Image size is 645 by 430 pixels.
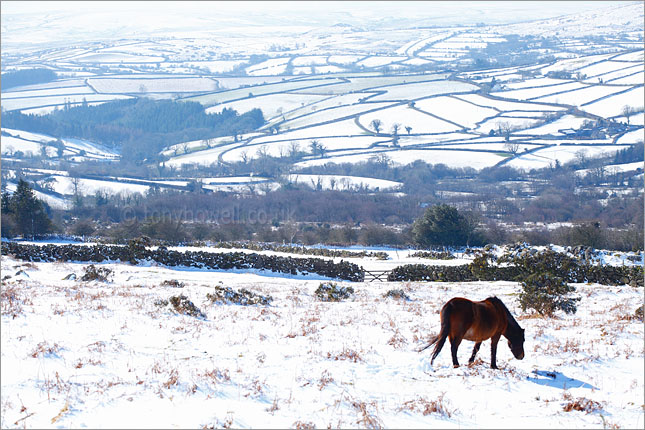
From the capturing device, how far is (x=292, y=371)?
9.92 metres

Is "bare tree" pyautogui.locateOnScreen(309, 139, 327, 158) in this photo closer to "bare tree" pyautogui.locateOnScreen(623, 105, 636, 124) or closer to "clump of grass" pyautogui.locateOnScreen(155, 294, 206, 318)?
"bare tree" pyautogui.locateOnScreen(623, 105, 636, 124)

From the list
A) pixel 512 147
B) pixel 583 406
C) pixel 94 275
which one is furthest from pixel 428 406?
pixel 512 147

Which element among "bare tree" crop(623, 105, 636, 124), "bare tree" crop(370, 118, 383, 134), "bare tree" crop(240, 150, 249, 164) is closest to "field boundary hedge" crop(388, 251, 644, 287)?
"bare tree" crop(240, 150, 249, 164)

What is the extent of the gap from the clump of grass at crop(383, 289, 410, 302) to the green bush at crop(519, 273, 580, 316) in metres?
4.56

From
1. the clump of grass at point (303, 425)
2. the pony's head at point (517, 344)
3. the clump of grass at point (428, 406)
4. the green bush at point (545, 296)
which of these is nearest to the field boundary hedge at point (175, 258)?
the green bush at point (545, 296)

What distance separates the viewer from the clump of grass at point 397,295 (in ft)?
70.1

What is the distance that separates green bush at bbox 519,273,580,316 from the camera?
1678cm

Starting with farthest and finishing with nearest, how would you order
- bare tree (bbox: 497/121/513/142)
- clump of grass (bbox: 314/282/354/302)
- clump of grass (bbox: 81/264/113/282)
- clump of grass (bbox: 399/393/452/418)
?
bare tree (bbox: 497/121/513/142), clump of grass (bbox: 81/264/113/282), clump of grass (bbox: 314/282/354/302), clump of grass (bbox: 399/393/452/418)

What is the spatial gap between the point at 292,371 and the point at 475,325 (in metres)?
2.86

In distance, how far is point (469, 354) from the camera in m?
11.4

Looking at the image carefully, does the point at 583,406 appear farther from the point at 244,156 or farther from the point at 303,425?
the point at 244,156

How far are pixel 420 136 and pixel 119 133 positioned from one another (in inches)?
2913

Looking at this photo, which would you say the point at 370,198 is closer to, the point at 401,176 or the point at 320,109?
the point at 401,176

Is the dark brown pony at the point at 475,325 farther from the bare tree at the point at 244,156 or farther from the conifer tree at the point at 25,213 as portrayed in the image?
the bare tree at the point at 244,156
